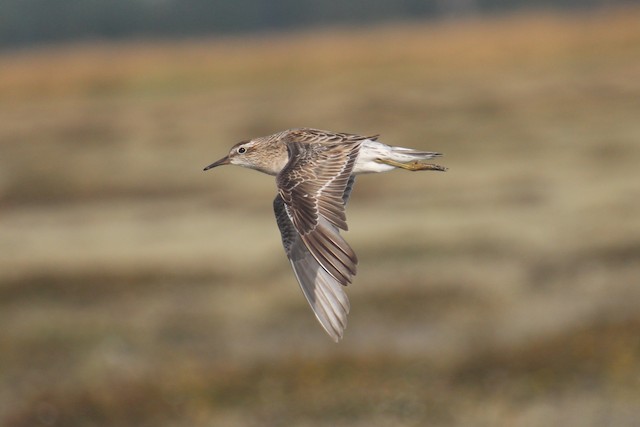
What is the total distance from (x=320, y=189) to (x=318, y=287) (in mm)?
1040

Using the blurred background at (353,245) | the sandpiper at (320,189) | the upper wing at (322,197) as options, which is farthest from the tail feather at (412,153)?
the blurred background at (353,245)

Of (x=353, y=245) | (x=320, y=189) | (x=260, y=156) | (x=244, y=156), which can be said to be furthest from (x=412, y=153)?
(x=353, y=245)

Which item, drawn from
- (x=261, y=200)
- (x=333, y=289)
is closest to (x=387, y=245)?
(x=261, y=200)

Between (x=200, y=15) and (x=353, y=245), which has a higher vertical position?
(x=353, y=245)

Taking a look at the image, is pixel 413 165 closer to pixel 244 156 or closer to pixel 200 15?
pixel 244 156

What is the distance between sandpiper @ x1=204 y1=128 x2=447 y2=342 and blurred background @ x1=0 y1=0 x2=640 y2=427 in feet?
29.3

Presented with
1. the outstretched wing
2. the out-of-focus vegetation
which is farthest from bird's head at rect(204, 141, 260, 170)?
the out-of-focus vegetation

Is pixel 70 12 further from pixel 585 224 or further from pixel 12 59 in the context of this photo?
pixel 585 224

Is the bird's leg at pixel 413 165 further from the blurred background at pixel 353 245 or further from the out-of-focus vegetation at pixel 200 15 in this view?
the out-of-focus vegetation at pixel 200 15

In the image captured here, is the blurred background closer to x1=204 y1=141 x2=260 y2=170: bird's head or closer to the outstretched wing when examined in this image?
the outstretched wing

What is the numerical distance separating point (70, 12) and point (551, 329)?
8780cm

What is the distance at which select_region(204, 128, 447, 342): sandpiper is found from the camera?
6707 millimetres

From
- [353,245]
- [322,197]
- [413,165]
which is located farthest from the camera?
[353,245]

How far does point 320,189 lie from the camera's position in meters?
7.27
